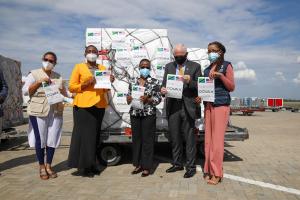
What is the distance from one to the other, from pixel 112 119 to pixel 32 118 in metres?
1.56

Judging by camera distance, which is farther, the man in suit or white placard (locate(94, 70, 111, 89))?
the man in suit

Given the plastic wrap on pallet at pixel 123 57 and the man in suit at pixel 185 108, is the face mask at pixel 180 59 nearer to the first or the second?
the man in suit at pixel 185 108

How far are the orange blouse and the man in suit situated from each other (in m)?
1.10

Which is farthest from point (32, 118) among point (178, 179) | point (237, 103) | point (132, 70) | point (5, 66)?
point (237, 103)

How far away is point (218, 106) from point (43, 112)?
9.12 feet

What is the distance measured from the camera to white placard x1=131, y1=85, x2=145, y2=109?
6.14 meters

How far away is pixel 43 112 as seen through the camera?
5938mm

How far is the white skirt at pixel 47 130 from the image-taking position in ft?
19.6

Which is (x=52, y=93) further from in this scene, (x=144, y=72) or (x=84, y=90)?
(x=144, y=72)

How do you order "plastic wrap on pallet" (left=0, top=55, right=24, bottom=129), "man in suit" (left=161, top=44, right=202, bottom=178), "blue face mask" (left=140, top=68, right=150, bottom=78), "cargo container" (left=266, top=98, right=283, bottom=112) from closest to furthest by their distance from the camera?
"man in suit" (left=161, top=44, right=202, bottom=178) < "blue face mask" (left=140, top=68, right=150, bottom=78) < "plastic wrap on pallet" (left=0, top=55, right=24, bottom=129) < "cargo container" (left=266, top=98, right=283, bottom=112)

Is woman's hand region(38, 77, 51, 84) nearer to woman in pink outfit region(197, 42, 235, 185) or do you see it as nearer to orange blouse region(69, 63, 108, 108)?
orange blouse region(69, 63, 108, 108)

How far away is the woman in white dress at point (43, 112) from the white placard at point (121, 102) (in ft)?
3.60

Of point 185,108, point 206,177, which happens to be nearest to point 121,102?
point 185,108


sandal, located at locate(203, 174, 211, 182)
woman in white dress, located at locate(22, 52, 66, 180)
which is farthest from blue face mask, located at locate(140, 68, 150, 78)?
sandal, located at locate(203, 174, 211, 182)
